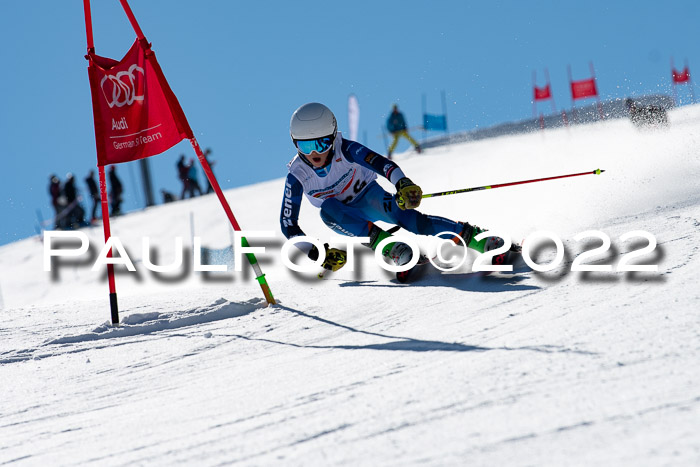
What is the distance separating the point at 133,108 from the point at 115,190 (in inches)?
548

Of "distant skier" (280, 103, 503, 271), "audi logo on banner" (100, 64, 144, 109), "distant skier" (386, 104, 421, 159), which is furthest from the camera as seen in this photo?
"distant skier" (386, 104, 421, 159)

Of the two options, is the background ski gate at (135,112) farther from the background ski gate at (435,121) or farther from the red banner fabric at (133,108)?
the background ski gate at (435,121)

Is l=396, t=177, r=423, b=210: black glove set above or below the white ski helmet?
below

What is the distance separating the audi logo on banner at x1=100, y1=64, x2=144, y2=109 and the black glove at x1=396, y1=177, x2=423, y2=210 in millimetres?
1998

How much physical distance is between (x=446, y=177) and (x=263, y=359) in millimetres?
10747

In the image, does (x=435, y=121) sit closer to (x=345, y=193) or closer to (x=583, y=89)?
(x=583, y=89)

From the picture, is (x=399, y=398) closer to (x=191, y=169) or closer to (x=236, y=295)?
(x=236, y=295)

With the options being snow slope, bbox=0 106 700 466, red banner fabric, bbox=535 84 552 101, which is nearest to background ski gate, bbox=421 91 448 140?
red banner fabric, bbox=535 84 552 101

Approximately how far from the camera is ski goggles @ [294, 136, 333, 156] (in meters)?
5.29

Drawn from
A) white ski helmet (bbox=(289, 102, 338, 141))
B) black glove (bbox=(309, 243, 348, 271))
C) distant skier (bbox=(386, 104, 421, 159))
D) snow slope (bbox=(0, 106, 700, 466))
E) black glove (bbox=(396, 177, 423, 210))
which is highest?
distant skier (bbox=(386, 104, 421, 159))

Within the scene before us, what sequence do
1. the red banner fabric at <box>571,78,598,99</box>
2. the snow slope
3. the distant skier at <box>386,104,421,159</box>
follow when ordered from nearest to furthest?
the snow slope < the distant skier at <box>386,104,421,159</box> < the red banner fabric at <box>571,78,598,99</box>

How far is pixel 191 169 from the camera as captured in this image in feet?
64.6

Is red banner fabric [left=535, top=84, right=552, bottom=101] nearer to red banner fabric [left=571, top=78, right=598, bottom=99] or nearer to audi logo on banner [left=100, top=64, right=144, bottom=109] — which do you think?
red banner fabric [left=571, top=78, right=598, bottom=99]

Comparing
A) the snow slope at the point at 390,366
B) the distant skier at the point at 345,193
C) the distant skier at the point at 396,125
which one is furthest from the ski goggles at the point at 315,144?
the distant skier at the point at 396,125
